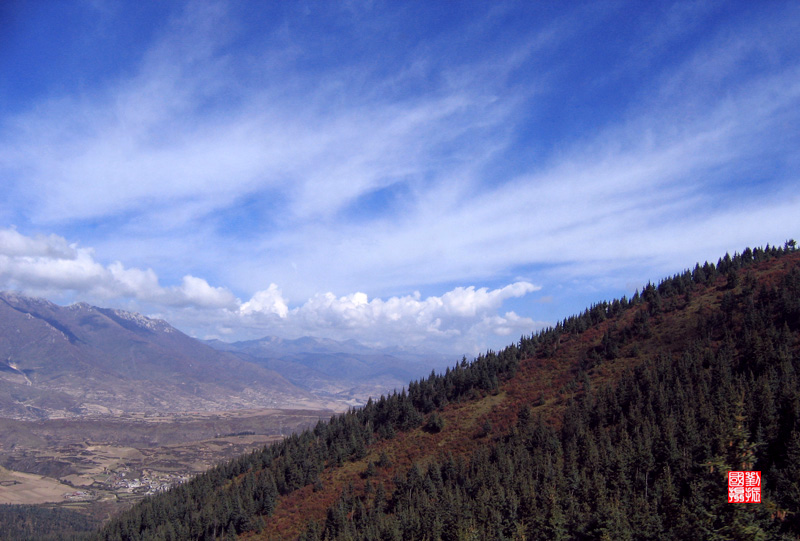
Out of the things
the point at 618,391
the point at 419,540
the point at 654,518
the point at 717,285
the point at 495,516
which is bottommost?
the point at 419,540

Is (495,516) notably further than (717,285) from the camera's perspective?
No

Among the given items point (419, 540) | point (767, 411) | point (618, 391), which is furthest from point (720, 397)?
point (419, 540)

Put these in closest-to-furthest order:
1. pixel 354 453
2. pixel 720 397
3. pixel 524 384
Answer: pixel 720 397, pixel 354 453, pixel 524 384

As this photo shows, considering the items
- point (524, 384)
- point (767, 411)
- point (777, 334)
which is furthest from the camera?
point (524, 384)

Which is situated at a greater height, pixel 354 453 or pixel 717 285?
pixel 717 285

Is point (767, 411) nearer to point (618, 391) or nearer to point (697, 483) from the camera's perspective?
point (697, 483)

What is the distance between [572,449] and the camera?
105250mm

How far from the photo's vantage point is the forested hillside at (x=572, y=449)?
226 ft

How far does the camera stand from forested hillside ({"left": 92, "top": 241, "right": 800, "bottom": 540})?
6888cm

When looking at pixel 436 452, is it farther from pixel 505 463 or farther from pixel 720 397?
pixel 720 397

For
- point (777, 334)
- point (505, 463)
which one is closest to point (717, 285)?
point (777, 334)

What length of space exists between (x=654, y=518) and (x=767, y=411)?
129 feet

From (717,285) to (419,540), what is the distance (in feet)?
564

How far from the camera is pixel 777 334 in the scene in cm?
12525
